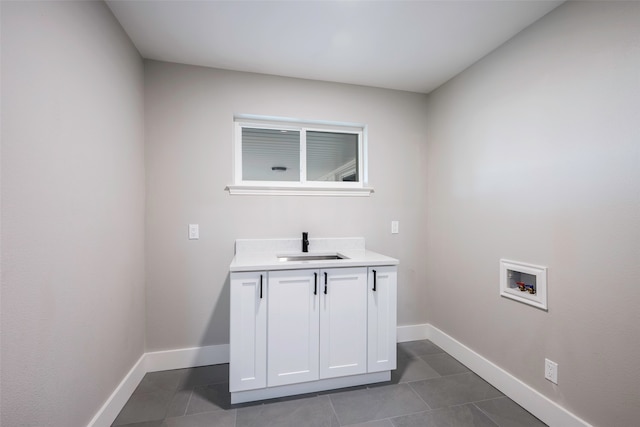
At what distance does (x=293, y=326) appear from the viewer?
5.95ft

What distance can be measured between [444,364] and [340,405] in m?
1.06


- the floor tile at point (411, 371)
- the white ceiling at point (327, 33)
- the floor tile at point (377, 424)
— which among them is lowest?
the floor tile at point (411, 371)

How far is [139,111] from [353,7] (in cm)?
175

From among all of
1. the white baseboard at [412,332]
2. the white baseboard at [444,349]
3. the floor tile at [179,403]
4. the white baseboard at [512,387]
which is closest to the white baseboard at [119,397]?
the white baseboard at [444,349]

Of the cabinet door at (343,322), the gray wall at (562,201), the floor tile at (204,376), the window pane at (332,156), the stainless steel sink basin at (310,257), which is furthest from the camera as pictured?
the window pane at (332,156)

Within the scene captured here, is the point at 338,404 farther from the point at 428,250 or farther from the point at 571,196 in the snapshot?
the point at 571,196

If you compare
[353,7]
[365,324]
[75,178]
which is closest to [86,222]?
[75,178]

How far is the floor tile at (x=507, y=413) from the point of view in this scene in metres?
1.61

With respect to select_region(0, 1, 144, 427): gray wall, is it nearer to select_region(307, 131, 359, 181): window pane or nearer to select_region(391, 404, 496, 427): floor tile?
select_region(307, 131, 359, 181): window pane

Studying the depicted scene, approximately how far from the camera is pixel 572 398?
150 cm

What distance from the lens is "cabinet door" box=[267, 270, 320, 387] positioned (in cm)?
178

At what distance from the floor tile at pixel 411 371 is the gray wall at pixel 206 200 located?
121cm

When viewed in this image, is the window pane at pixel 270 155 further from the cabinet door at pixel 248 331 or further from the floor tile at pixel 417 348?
the floor tile at pixel 417 348

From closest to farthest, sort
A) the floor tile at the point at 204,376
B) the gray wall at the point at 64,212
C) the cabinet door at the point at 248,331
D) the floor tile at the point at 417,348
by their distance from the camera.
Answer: the gray wall at the point at 64,212
the cabinet door at the point at 248,331
the floor tile at the point at 204,376
the floor tile at the point at 417,348
